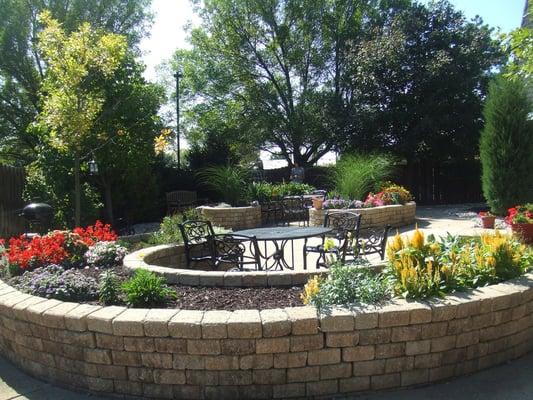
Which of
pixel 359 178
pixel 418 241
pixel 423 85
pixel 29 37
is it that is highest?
pixel 29 37

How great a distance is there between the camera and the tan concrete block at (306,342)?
2.85 meters

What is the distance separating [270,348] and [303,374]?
0.28 meters

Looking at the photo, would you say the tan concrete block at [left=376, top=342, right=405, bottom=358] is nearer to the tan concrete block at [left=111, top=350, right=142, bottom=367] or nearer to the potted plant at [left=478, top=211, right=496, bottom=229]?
the tan concrete block at [left=111, top=350, right=142, bottom=367]

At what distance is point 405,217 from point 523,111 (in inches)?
154

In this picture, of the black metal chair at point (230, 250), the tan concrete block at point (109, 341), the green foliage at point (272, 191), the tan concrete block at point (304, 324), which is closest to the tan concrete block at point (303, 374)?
the tan concrete block at point (304, 324)

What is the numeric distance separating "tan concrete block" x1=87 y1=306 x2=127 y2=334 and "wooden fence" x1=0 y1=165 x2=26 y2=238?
7628 mm

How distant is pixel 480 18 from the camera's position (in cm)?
1677

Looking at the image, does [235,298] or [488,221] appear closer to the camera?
[235,298]

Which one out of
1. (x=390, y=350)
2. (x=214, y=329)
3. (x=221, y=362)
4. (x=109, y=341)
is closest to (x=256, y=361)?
(x=221, y=362)

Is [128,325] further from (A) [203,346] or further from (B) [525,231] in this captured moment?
(B) [525,231]

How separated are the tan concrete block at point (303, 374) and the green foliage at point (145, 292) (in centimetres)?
126

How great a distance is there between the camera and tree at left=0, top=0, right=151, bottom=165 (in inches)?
657

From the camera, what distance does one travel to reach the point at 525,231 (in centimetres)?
697

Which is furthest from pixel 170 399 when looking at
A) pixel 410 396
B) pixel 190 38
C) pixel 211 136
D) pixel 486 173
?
pixel 190 38
